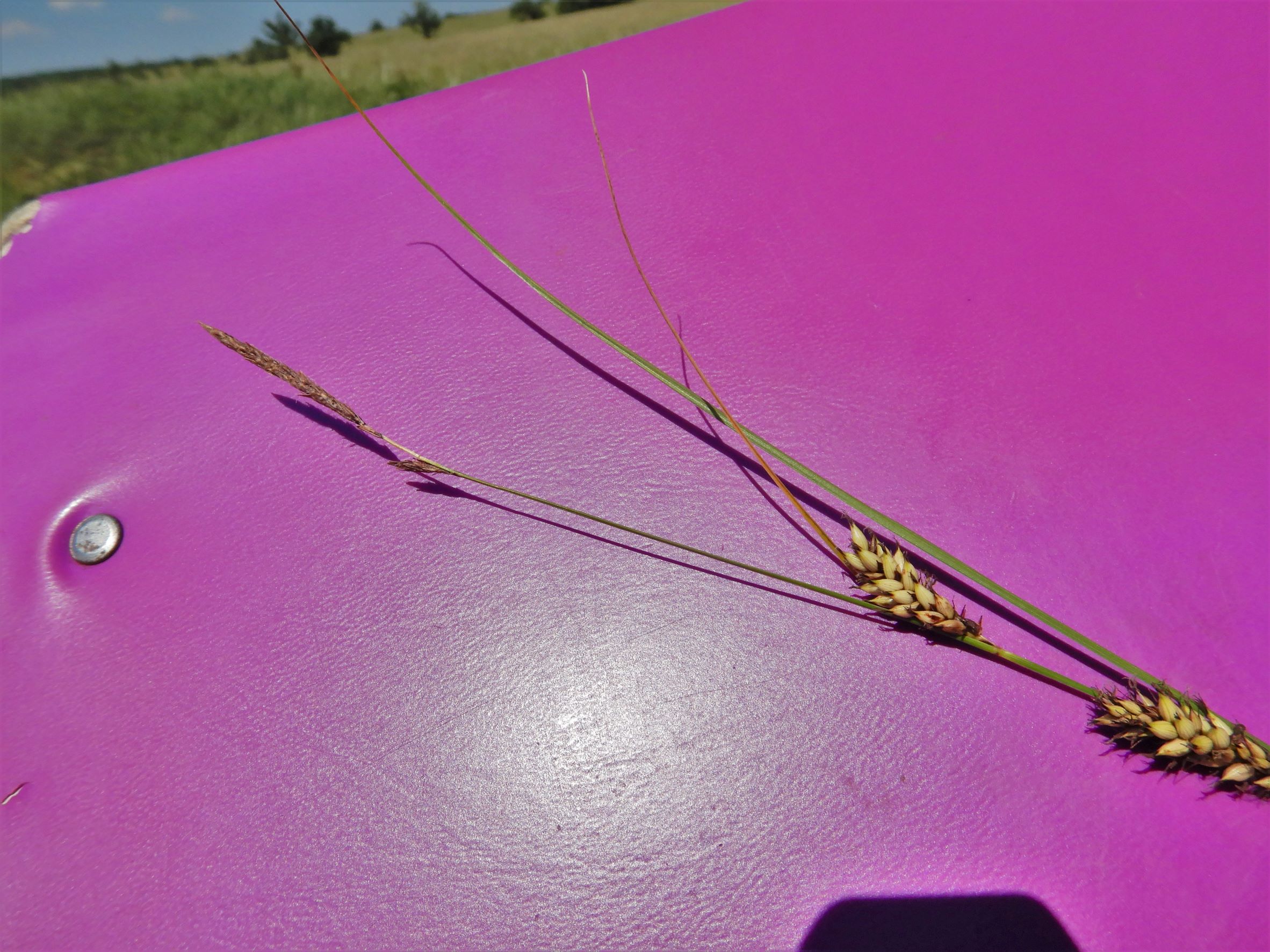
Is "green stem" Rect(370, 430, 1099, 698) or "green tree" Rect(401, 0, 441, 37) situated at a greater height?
"green tree" Rect(401, 0, 441, 37)

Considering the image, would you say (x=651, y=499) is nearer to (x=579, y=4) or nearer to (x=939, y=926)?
(x=939, y=926)

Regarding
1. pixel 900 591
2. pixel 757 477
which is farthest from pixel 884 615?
pixel 757 477

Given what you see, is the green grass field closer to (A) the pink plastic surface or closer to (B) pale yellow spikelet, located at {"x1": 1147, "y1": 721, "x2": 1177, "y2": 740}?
(A) the pink plastic surface

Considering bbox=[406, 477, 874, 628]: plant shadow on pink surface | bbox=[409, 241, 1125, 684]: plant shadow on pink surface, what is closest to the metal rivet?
bbox=[406, 477, 874, 628]: plant shadow on pink surface

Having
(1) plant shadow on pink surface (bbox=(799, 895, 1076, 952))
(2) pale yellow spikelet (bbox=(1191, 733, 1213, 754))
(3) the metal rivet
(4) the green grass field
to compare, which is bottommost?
(1) plant shadow on pink surface (bbox=(799, 895, 1076, 952))

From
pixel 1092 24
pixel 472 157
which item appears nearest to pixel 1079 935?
pixel 472 157

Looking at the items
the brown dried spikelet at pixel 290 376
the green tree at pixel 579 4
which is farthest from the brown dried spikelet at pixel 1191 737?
the green tree at pixel 579 4

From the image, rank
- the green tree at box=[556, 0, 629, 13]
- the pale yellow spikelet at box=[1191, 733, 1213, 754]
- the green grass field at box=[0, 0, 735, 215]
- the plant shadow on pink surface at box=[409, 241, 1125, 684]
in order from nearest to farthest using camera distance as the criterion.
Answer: the pale yellow spikelet at box=[1191, 733, 1213, 754], the plant shadow on pink surface at box=[409, 241, 1125, 684], the green grass field at box=[0, 0, 735, 215], the green tree at box=[556, 0, 629, 13]
